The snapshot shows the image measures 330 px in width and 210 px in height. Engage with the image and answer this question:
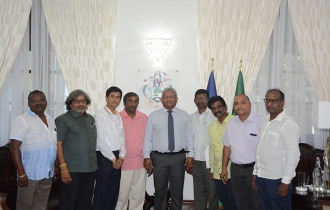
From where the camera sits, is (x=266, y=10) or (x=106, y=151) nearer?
A: (x=106, y=151)

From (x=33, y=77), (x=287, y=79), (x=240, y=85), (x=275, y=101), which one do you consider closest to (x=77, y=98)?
(x=275, y=101)

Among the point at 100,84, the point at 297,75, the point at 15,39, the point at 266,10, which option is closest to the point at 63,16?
the point at 15,39

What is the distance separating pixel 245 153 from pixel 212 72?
6.79 ft

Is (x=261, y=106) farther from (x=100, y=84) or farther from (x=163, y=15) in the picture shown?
(x=100, y=84)

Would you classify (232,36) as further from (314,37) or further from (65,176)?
(65,176)

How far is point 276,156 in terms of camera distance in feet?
9.28

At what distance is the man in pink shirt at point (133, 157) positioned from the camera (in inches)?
152

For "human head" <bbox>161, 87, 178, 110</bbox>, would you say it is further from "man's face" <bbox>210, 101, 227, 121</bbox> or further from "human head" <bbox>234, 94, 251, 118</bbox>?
"human head" <bbox>234, 94, 251, 118</bbox>

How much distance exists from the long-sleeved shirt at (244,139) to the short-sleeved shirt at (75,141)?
5.17 feet

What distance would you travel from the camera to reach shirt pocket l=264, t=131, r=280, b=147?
2836 mm

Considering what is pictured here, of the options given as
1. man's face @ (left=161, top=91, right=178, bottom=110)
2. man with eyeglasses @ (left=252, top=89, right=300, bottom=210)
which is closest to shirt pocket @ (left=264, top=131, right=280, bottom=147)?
man with eyeglasses @ (left=252, top=89, right=300, bottom=210)

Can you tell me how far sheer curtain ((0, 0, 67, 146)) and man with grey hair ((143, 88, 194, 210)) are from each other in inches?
A: 83.1

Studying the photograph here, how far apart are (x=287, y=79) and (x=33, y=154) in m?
4.26

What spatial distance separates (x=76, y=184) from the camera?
320 cm
